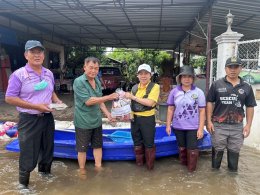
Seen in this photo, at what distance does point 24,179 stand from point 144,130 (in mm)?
1792

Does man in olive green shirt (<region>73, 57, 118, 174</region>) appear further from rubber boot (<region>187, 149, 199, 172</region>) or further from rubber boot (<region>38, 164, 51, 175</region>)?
rubber boot (<region>187, 149, 199, 172</region>)

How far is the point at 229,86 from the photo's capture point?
14.0 feet

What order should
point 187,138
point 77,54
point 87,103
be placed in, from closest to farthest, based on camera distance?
1. point 87,103
2. point 187,138
3. point 77,54

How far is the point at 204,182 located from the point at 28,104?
104 inches

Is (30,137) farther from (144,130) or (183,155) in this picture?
(183,155)

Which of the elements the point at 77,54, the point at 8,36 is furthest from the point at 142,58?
the point at 8,36

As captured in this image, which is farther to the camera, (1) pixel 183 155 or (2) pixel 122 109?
(1) pixel 183 155

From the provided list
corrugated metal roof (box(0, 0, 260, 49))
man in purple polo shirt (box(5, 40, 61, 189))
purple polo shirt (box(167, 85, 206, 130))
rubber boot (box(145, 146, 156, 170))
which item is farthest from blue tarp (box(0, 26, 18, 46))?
purple polo shirt (box(167, 85, 206, 130))

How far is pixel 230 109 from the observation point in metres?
4.29

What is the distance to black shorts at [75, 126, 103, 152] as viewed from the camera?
14.4ft

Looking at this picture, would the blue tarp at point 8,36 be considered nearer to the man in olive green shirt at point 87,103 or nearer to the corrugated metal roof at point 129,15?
the corrugated metal roof at point 129,15

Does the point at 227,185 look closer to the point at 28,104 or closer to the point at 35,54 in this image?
the point at 28,104

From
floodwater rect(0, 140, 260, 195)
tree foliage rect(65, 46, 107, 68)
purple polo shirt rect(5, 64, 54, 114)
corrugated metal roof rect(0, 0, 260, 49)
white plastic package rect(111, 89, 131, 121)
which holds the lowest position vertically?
floodwater rect(0, 140, 260, 195)

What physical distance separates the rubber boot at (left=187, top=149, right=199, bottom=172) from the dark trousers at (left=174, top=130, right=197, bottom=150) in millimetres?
73
